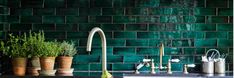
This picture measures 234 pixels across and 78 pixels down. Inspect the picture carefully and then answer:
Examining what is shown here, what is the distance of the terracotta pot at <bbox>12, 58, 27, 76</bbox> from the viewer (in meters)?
3.71

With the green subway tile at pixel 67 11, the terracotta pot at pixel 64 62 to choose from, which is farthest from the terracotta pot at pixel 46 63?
the green subway tile at pixel 67 11

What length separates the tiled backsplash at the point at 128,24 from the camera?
13.4 ft

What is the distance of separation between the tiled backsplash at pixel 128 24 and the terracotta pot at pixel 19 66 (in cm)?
44

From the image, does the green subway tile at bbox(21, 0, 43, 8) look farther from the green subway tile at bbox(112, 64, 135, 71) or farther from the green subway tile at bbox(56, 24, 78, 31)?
the green subway tile at bbox(112, 64, 135, 71)

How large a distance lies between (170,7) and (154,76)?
0.71 m

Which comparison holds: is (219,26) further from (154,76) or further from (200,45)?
(154,76)

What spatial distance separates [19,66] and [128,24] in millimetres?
1088

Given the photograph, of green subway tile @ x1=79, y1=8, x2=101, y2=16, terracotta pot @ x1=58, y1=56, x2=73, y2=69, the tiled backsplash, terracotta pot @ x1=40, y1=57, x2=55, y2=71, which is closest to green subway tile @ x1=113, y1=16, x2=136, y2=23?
the tiled backsplash

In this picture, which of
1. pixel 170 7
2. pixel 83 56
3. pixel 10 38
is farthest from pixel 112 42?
pixel 10 38

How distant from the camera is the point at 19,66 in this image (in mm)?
3711

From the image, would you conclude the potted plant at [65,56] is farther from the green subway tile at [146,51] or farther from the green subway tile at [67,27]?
the green subway tile at [146,51]

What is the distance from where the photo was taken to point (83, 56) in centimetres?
410

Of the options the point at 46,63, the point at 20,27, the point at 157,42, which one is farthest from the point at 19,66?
the point at 157,42

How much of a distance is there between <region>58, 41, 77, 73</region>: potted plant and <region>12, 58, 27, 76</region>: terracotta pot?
31 centimetres
